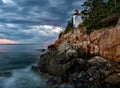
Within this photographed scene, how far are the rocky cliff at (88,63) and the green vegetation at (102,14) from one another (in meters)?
1.95

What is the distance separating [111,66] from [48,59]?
1428 centimetres

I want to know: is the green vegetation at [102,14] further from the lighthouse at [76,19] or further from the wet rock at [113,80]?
the wet rock at [113,80]

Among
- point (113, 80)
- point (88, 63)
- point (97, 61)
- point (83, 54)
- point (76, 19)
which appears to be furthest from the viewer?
point (76, 19)

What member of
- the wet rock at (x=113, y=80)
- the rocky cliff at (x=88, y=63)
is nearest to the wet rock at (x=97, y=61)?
the rocky cliff at (x=88, y=63)

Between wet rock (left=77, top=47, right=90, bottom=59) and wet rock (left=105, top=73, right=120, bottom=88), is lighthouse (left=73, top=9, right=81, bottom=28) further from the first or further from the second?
wet rock (left=105, top=73, right=120, bottom=88)

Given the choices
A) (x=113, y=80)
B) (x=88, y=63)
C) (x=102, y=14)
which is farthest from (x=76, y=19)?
(x=113, y=80)

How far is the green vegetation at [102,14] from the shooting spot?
1727 inches

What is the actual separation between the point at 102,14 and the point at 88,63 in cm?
1622

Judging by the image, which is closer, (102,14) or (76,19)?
(102,14)

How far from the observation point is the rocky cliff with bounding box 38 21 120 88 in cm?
3366

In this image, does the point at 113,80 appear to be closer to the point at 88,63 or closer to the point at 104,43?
the point at 88,63

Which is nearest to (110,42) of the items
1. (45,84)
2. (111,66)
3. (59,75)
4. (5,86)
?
(111,66)

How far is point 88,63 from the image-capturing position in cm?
3838

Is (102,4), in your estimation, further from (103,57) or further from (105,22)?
(103,57)
